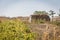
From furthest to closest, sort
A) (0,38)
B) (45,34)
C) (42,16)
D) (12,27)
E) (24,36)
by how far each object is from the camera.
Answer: (42,16) < (45,34) < (12,27) < (24,36) < (0,38)

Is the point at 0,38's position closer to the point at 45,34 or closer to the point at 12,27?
the point at 12,27

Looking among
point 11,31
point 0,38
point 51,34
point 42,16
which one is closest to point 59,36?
point 51,34

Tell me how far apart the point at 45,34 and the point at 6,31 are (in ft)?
12.1

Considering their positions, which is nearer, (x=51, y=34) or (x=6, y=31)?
(x=6, y=31)

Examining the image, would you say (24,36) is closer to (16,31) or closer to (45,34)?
(16,31)

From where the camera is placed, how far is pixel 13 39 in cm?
1278

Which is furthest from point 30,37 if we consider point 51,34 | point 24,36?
point 51,34

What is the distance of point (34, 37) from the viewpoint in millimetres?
14883

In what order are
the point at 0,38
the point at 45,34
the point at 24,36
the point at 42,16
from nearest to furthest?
the point at 0,38 < the point at 24,36 < the point at 45,34 < the point at 42,16

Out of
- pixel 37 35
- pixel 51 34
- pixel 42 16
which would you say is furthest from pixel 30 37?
pixel 42 16

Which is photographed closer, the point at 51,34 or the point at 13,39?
the point at 13,39

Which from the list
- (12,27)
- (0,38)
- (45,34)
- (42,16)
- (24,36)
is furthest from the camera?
(42,16)

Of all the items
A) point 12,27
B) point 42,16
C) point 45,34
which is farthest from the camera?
point 42,16

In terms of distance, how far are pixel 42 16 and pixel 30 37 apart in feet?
57.1
